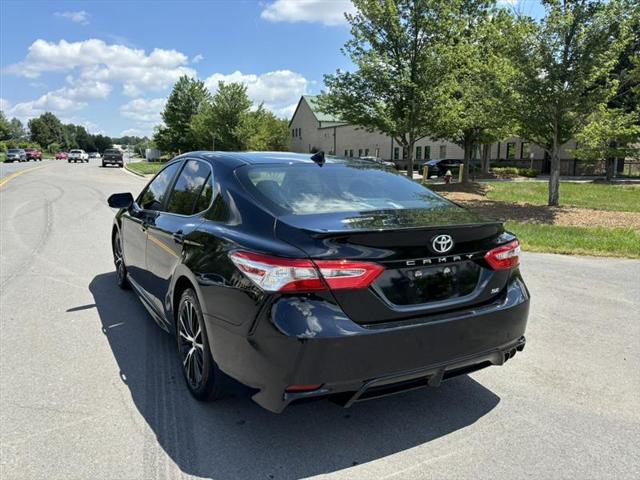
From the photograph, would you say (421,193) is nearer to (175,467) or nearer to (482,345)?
(482,345)

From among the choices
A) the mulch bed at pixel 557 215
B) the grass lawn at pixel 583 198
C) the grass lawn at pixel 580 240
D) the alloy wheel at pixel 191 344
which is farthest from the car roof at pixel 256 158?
the grass lawn at pixel 583 198

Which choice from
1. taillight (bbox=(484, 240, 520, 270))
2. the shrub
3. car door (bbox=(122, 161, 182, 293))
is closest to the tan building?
the shrub

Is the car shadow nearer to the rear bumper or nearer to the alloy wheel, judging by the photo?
the alloy wheel

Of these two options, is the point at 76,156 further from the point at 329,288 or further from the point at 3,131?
the point at 329,288

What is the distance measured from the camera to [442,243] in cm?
281

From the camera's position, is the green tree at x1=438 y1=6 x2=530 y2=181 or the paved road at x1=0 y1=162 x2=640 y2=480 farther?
the green tree at x1=438 y1=6 x2=530 y2=181

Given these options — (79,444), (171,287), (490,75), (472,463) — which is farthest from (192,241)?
(490,75)

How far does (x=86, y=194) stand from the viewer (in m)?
19.2

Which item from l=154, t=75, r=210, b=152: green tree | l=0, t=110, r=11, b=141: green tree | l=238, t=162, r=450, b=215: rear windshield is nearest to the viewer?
l=238, t=162, r=450, b=215: rear windshield

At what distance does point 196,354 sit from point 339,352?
4.04 ft

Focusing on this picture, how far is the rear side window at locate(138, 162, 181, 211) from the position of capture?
4535 millimetres

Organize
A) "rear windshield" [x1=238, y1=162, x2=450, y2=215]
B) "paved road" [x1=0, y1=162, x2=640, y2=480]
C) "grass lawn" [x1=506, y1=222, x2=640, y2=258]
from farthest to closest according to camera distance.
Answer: "grass lawn" [x1=506, y1=222, x2=640, y2=258] < "rear windshield" [x1=238, y1=162, x2=450, y2=215] < "paved road" [x1=0, y1=162, x2=640, y2=480]

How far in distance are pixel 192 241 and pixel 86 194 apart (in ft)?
58.6

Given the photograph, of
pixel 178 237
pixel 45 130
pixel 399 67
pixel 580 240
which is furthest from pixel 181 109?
pixel 45 130
